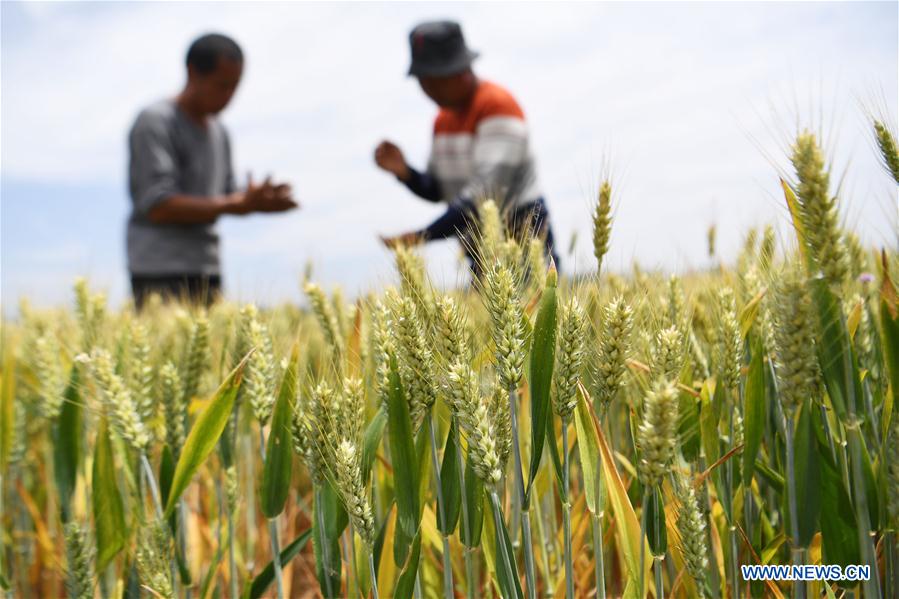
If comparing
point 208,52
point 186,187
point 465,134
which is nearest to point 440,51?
point 465,134

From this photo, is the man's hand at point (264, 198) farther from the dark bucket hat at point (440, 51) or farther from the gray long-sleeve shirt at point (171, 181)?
the dark bucket hat at point (440, 51)

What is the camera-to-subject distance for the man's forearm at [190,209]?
11.5 ft

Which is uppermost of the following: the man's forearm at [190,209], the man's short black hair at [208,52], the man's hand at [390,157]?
the man's short black hair at [208,52]

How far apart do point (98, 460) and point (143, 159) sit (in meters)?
2.56

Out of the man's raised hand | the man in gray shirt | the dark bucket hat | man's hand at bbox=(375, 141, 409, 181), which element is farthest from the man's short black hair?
the dark bucket hat

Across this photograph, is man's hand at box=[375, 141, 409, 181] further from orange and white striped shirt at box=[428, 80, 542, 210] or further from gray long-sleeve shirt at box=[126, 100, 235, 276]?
gray long-sleeve shirt at box=[126, 100, 235, 276]

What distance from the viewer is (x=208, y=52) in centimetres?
362

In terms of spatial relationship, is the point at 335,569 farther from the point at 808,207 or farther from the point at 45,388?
the point at 45,388

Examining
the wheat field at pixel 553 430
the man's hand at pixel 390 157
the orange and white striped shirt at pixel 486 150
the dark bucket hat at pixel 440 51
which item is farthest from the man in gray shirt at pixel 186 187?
the wheat field at pixel 553 430

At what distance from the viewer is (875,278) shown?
154 centimetres

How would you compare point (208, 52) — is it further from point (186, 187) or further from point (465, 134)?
point (465, 134)

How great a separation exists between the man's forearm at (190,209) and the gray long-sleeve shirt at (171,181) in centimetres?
4

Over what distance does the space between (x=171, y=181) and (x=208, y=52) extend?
2.43 feet

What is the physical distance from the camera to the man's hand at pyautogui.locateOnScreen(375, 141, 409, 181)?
3.53 m
